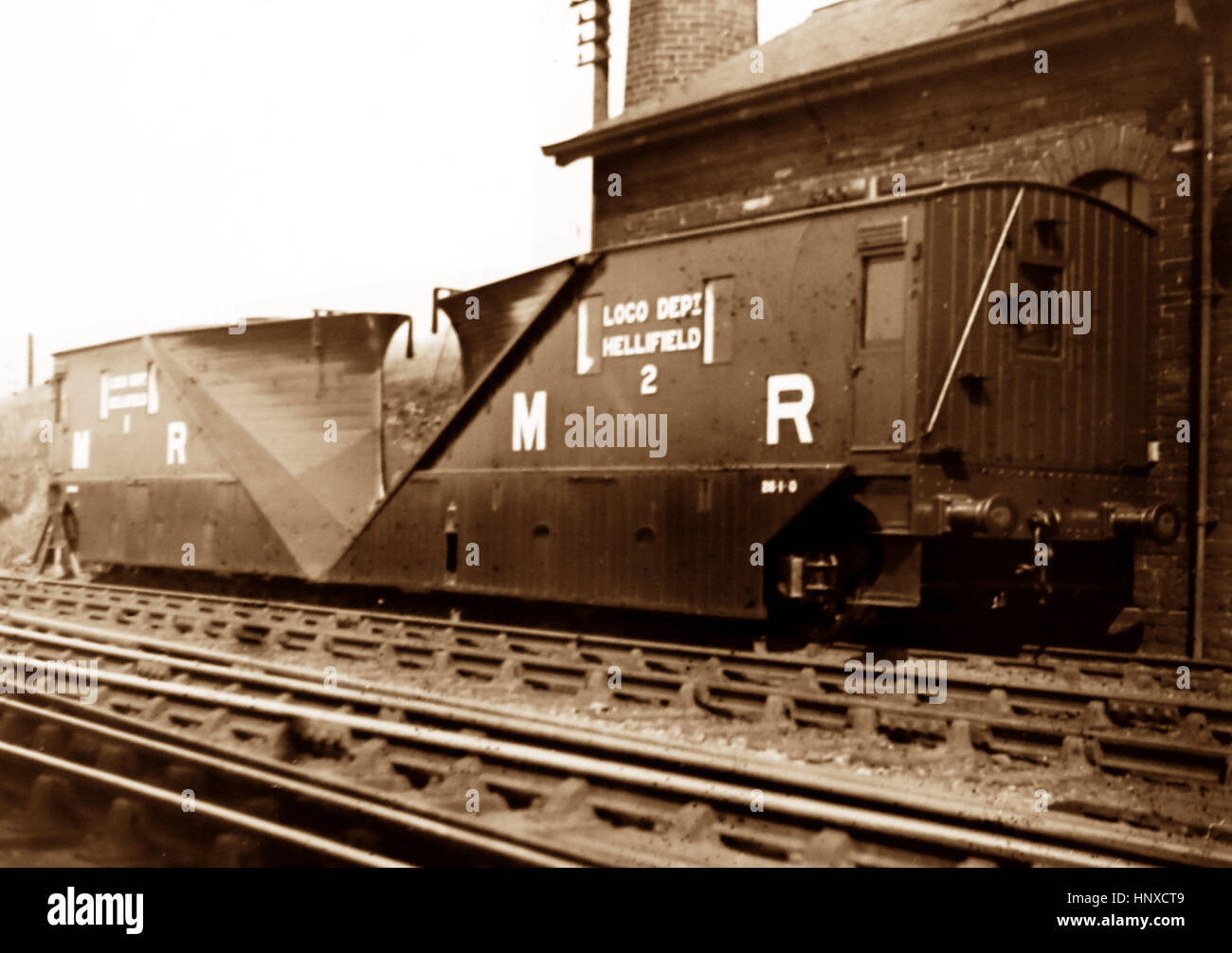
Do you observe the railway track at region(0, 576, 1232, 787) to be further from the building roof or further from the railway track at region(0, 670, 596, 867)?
the building roof

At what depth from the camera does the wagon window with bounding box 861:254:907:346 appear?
9.46 metres

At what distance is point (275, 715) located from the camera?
7.31 metres

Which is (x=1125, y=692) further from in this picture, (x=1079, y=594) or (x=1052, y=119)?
(x=1052, y=119)

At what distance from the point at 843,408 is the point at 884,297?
88cm

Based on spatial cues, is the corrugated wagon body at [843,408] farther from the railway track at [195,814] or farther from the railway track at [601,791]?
the railway track at [195,814]

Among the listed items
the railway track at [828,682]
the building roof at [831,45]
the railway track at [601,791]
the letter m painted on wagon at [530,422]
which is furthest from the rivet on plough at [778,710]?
the building roof at [831,45]

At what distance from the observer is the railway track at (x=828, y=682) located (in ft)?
23.5

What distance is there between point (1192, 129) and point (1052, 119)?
150 cm

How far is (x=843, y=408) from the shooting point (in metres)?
9.73

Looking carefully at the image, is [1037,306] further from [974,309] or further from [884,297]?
[884,297]

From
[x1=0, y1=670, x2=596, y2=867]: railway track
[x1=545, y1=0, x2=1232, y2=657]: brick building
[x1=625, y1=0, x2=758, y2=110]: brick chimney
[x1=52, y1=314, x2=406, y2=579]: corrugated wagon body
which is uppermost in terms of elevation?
[x1=625, y1=0, x2=758, y2=110]: brick chimney

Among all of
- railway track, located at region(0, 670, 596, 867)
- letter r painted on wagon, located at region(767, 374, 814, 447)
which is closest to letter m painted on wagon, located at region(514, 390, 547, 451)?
letter r painted on wagon, located at region(767, 374, 814, 447)

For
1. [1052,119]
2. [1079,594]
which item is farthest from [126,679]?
[1052,119]

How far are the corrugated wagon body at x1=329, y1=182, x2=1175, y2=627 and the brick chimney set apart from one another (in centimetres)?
935
